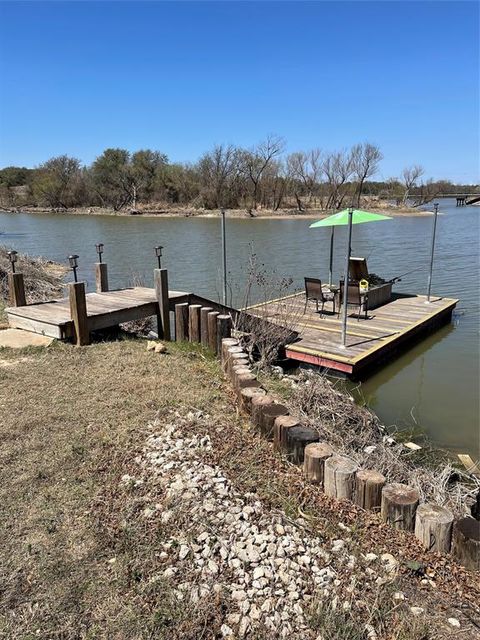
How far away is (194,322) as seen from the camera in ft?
23.9

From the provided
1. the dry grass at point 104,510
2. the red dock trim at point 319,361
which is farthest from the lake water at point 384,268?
the dry grass at point 104,510

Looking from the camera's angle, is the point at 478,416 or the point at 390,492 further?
the point at 478,416

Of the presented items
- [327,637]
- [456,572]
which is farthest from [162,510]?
[456,572]

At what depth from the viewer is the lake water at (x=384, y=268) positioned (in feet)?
24.8

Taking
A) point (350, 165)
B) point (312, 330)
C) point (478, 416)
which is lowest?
point (478, 416)

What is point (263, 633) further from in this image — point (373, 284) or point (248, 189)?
point (248, 189)

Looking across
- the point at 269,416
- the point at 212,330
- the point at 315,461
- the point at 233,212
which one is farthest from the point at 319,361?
the point at 233,212

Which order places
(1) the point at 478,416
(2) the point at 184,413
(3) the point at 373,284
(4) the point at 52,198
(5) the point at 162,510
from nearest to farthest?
1. (5) the point at 162,510
2. (2) the point at 184,413
3. (1) the point at 478,416
4. (3) the point at 373,284
5. (4) the point at 52,198

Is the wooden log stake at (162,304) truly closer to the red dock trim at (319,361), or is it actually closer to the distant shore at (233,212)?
the red dock trim at (319,361)

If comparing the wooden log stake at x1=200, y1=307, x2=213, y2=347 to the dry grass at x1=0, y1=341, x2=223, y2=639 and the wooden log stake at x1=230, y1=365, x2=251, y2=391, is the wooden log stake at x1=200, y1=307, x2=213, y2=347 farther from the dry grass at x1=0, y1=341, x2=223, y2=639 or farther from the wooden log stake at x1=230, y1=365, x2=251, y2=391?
the wooden log stake at x1=230, y1=365, x2=251, y2=391

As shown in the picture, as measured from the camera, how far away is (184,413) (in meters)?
4.44

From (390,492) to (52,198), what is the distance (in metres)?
73.5

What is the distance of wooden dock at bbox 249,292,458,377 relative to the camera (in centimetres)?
801

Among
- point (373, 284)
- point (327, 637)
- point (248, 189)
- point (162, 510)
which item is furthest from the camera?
point (248, 189)
